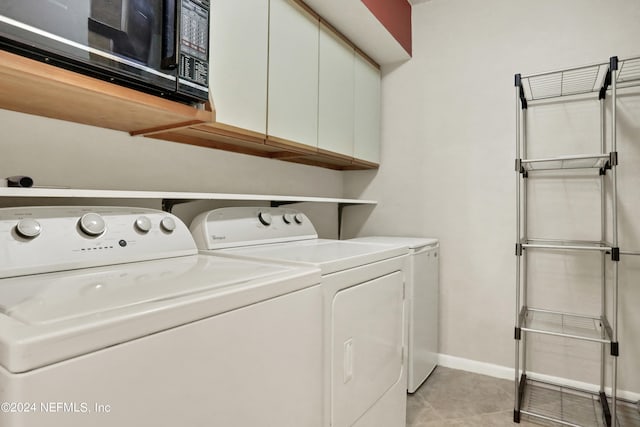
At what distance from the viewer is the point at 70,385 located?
51 cm

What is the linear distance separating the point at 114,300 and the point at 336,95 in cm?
180

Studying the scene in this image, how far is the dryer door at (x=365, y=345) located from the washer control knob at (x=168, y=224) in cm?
64

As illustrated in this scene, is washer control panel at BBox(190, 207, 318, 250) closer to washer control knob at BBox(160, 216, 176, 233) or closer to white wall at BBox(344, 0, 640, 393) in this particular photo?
washer control knob at BBox(160, 216, 176, 233)

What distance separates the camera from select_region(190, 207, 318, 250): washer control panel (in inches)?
57.9

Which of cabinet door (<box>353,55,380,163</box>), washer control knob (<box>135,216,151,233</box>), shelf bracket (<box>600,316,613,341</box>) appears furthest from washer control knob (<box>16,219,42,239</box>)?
shelf bracket (<box>600,316,613,341</box>)

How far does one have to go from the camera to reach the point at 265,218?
1.75m

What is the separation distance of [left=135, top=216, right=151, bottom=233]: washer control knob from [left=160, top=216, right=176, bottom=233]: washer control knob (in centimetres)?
5

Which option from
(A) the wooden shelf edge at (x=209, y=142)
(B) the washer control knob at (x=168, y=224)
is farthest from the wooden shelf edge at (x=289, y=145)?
(B) the washer control knob at (x=168, y=224)

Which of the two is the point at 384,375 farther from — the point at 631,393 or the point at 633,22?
the point at 633,22

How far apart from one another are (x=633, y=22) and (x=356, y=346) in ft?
7.60

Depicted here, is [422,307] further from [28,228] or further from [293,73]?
[28,228]

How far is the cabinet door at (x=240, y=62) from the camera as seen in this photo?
4.53 feet

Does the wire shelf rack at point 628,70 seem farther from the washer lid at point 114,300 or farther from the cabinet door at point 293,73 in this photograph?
the washer lid at point 114,300

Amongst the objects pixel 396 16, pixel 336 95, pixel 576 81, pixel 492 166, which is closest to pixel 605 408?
pixel 492 166
